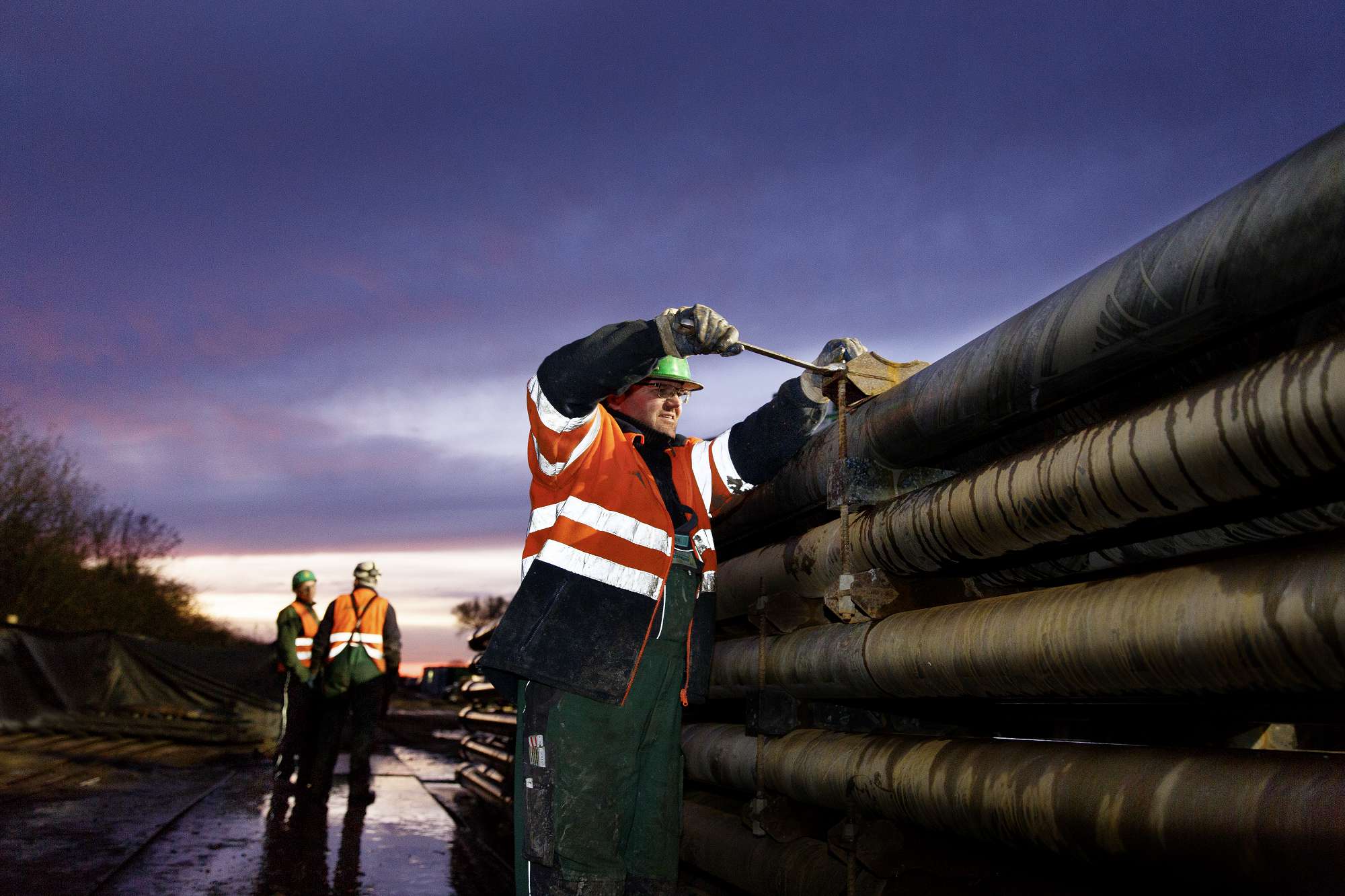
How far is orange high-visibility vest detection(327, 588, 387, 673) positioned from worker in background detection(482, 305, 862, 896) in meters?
5.18

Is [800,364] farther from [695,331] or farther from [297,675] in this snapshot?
[297,675]

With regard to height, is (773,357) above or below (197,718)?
above

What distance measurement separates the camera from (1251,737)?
3576mm

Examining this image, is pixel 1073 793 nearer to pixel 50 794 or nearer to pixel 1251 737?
pixel 1251 737

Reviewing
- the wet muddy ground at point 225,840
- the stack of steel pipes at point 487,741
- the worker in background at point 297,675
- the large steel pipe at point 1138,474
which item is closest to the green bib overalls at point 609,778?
the large steel pipe at point 1138,474

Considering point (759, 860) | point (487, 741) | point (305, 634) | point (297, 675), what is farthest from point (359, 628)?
point (759, 860)

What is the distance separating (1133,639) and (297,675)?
8.26 metres

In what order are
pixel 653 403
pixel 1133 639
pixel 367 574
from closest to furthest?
1. pixel 1133 639
2. pixel 653 403
3. pixel 367 574

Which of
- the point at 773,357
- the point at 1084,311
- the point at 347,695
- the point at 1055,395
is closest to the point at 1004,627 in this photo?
the point at 1055,395

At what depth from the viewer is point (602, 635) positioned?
2.85 m

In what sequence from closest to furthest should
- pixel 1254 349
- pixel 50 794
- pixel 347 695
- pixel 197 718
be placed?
pixel 1254 349
pixel 50 794
pixel 347 695
pixel 197 718

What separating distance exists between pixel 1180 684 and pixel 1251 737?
7.35 feet

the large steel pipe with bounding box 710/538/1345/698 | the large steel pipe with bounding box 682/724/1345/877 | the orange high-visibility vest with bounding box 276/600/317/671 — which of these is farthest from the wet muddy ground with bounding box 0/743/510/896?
the large steel pipe with bounding box 710/538/1345/698

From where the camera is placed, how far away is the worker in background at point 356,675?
25.5 feet
